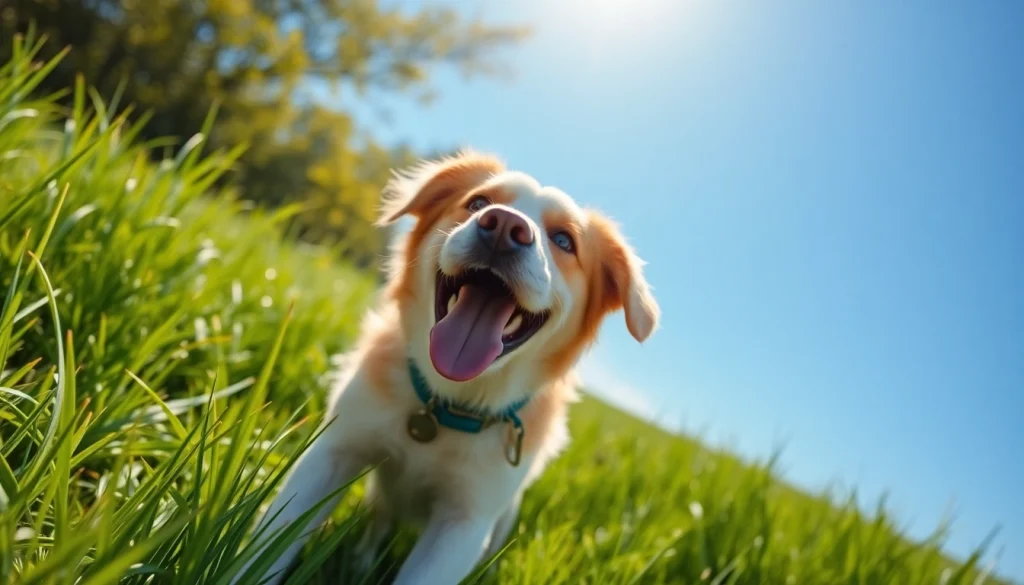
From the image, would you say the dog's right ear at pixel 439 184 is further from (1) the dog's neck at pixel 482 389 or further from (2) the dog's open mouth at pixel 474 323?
(1) the dog's neck at pixel 482 389

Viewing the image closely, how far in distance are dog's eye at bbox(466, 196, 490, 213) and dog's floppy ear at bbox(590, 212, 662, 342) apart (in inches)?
18.5

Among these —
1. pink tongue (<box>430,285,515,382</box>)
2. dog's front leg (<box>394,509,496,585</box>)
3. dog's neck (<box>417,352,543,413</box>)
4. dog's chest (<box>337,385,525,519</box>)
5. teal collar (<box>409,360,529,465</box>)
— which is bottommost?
dog's front leg (<box>394,509,496,585</box>)

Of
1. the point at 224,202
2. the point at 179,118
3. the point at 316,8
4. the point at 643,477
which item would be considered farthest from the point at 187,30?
the point at 643,477

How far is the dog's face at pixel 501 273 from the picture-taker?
1.95 metres

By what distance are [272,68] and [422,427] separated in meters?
20.6

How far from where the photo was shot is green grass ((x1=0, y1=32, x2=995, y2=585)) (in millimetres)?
1303

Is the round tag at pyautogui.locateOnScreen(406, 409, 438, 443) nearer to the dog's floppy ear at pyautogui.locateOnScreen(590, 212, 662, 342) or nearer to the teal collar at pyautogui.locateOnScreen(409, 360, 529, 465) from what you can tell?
the teal collar at pyautogui.locateOnScreen(409, 360, 529, 465)

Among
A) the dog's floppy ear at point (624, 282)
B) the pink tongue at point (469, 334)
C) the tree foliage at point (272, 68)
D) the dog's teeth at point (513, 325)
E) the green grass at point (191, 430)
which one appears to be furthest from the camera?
the tree foliage at point (272, 68)

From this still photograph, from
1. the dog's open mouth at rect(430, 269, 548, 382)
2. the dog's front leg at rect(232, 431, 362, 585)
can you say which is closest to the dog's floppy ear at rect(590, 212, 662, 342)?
the dog's open mouth at rect(430, 269, 548, 382)

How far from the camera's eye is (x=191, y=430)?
57.0 inches

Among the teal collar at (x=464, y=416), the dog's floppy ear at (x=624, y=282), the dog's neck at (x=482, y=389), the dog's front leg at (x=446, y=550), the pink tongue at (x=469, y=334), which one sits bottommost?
the dog's front leg at (x=446, y=550)

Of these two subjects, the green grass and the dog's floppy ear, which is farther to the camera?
the dog's floppy ear

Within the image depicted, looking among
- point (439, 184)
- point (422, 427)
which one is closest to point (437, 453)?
point (422, 427)

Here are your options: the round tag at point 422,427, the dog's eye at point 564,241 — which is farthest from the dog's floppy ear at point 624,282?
the round tag at point 422,427
